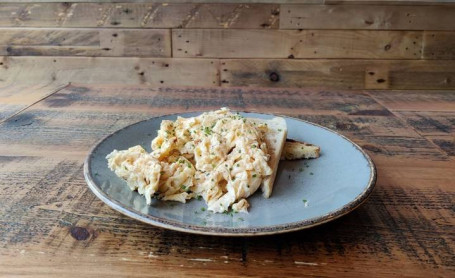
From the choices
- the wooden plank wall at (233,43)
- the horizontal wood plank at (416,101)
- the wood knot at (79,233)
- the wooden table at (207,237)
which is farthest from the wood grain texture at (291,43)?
the wood knot at (79,233)

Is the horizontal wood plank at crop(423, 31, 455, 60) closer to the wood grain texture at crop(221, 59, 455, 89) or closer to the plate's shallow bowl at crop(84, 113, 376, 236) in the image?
the wood grain texture at crop(221, 59, 455, 89)

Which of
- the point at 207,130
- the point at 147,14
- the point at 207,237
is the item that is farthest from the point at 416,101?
the point at 147,14

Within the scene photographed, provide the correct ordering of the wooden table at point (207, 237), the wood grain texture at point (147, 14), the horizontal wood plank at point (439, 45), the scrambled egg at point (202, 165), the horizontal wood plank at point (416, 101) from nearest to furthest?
the wooden table at point (207, 237) → the scrambled egg at point (202, 165) → the horizontal wood plank at point (416, 101) → the wood grain texture at point (147, 14) → the horizontal wood plank at point (439, 45)

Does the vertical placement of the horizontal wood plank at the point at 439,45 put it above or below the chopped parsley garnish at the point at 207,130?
above

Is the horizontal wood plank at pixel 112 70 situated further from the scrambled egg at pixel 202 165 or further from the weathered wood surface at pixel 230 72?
the scrambled egg at pixel 202 165

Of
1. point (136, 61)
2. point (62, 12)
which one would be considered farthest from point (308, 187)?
Result: point (62, 12)

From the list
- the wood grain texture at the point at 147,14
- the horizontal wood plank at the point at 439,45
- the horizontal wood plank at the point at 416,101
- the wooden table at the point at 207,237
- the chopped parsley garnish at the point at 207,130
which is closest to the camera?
the wooden table at the point at 207,237

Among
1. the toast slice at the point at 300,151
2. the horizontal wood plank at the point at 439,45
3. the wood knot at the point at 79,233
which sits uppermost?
the horizontal wood plank at the point at 439,45

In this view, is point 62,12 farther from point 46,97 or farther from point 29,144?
point 29,144
